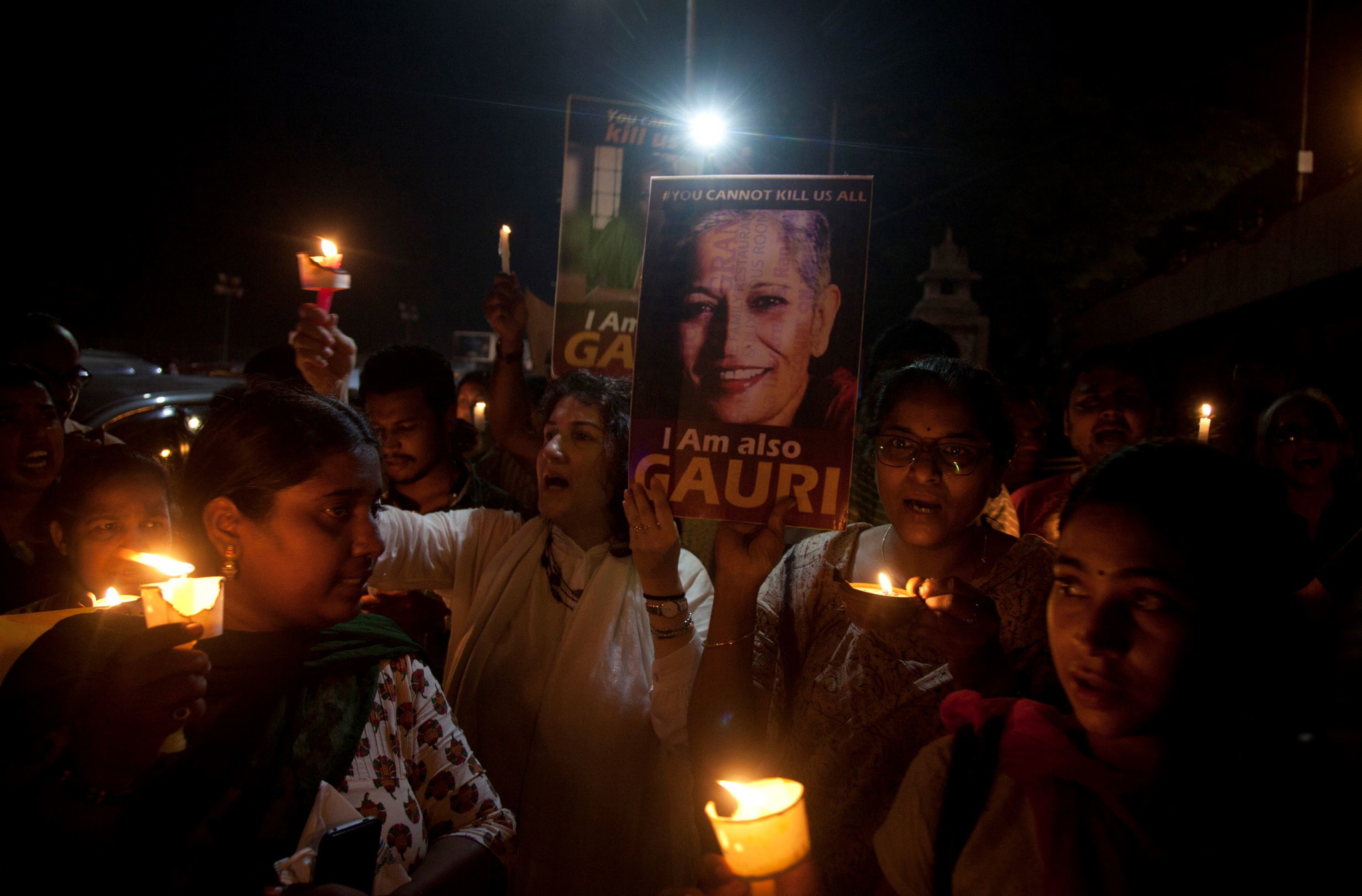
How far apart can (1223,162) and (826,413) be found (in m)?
20.3

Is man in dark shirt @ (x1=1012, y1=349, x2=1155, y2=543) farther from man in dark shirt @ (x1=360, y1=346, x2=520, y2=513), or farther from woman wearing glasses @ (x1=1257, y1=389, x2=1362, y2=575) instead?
man in dark shirt @ (x1=360, y1=346, x2=520, y2=513)

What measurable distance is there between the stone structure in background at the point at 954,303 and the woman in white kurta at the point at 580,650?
10346mm

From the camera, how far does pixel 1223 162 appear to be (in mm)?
17828

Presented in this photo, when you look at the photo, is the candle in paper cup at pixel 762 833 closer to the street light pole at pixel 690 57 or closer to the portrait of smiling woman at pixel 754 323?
the portrait of smiling woman at pixel 754 323

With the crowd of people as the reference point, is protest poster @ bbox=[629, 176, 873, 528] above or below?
above

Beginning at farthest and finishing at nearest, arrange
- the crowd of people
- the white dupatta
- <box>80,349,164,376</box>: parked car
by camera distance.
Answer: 1. <box>80,349,164,376</box>: parked car
2. the white dupatta
3. the crowd of people

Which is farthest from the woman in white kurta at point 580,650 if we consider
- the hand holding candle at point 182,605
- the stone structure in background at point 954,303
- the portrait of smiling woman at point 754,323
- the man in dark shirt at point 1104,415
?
the stone structure in background at point 954,303

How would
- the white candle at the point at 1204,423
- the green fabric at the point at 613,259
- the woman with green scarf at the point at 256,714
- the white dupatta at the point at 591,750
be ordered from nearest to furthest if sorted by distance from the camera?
the woman with green scarf at the point at 256,714 < the white dupatta at the point at 591,750 < the white candle at the point at 1204,423 < the green fabric at the point at 613,259

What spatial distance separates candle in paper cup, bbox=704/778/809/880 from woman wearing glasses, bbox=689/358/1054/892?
1.83 ft

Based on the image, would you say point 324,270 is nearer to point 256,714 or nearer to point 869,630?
point 256,714

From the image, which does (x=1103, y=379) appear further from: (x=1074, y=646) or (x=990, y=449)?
(x=1074, y=646)

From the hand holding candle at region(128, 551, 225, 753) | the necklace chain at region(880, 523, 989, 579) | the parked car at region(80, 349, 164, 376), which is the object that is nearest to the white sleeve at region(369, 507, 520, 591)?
the hand holding candle at region(128, 551, 225, 753)

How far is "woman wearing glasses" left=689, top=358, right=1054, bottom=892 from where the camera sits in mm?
1993

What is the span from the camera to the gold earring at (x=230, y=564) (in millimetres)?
1931
